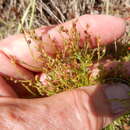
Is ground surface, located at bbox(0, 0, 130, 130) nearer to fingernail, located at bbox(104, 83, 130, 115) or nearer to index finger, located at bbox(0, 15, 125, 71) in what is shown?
index finger, located at bbox(0, 15, 125, 71)

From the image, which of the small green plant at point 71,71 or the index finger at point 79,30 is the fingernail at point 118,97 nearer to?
the small green plant at point 71,71

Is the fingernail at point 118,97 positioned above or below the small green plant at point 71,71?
below

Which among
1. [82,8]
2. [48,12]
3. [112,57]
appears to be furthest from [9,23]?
[112,57]

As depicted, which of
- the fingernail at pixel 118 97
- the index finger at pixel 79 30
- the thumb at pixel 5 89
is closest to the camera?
the fingernail at pixel 118 97

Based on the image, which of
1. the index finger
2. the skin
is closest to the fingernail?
the skin

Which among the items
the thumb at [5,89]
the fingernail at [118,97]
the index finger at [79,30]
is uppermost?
the index finger at [79,30]

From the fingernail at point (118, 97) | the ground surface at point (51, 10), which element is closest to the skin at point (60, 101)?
the fingernail at point (118, 97)

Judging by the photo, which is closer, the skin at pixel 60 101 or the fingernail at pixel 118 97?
the skin at pixel 60 101

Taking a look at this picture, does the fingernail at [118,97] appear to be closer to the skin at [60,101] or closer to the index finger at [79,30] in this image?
the skin at [60,101]

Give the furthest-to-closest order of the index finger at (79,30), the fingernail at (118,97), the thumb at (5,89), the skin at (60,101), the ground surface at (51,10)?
the ground surface at (51,10), the index finger at (79,30), the thumb at (5,89), the fingernail at (118,97), the skin at (60,101)

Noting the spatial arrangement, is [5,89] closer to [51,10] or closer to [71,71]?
[71,71]
